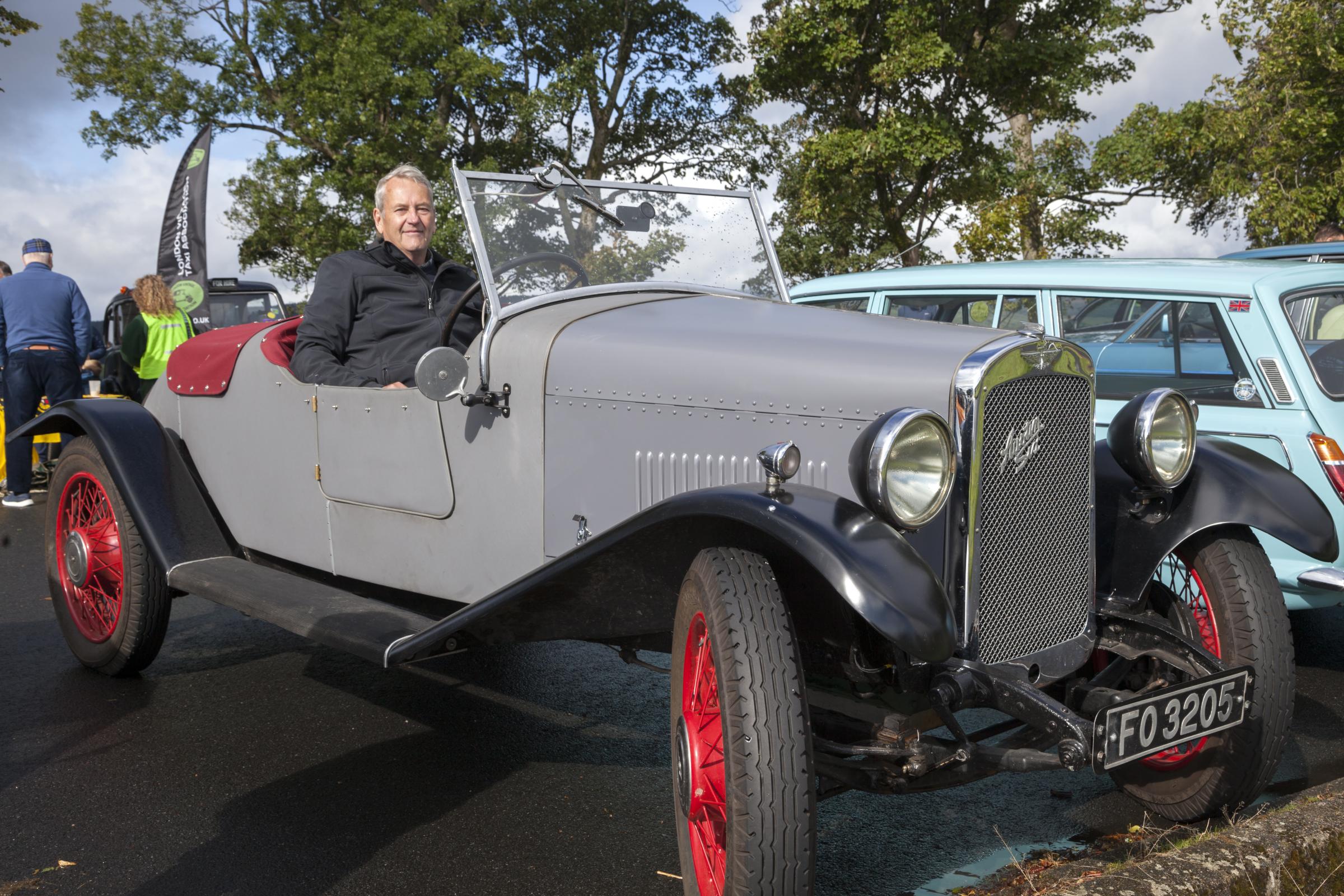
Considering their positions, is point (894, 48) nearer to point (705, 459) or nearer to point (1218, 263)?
point (1218, 263)

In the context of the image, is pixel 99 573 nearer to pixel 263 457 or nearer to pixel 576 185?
pixel 263 457

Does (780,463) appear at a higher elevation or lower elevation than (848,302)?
lower

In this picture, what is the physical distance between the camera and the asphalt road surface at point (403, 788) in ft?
8.77

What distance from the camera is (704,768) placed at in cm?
227

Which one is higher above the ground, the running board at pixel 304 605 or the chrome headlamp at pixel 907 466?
the chrome headlamp at pixel 907 466

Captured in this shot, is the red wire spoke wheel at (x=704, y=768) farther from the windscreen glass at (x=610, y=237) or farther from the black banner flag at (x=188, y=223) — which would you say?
the black banner flag at (x=188, y=223)

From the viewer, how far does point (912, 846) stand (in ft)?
9.23

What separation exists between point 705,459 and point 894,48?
531 inches

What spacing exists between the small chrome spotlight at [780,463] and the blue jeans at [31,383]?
732cm

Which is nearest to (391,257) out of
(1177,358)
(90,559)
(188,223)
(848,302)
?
(90,559)

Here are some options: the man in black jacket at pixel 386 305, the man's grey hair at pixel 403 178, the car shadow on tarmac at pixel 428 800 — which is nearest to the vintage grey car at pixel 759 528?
the man in black jacket at pixel 386 305

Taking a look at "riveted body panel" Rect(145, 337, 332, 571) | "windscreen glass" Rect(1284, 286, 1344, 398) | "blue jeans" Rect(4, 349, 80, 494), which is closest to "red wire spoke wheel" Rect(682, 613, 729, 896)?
"riveted body panel" Rect(145, 337, 332, 571)

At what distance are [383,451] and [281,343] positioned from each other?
861mm

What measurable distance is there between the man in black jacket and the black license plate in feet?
7.92
